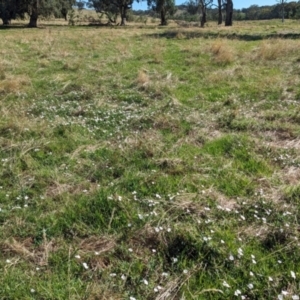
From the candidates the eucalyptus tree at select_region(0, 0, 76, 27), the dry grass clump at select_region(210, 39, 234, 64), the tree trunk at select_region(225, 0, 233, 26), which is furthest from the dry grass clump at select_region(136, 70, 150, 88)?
the eucalyptus tree at select_region(0, 0, 76, 27)

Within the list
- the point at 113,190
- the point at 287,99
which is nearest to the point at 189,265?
the point at 113,190

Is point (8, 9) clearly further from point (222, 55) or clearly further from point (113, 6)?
point (222, 55)

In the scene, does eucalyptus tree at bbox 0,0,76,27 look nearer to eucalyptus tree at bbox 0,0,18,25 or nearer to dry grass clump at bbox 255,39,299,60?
eucalyptus tree at bbox 0,0,18,25

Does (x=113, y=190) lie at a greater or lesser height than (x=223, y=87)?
lesser

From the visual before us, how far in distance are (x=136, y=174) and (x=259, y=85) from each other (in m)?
6.29

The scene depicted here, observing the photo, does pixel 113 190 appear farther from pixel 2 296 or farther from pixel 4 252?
pixel 2 296

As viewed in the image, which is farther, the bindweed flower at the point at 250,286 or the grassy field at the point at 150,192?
the grassy field at the point at 150,192

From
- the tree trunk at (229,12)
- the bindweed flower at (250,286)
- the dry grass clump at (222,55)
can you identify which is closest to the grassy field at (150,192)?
the bindweed flower at (250,286)

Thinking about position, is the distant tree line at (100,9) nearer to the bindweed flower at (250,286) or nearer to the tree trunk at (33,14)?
the tree trunk at (33,14)

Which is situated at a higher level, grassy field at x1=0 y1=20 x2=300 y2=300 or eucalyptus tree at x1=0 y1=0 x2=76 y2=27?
eucalyptus tree at x1=0 y1=0 x2=76 y2=27

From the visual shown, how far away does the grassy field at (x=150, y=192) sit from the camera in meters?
3.21

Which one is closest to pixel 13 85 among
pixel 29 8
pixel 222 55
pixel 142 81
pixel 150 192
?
pixel 142 81

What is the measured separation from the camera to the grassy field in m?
3.21

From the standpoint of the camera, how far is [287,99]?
8.58 m
